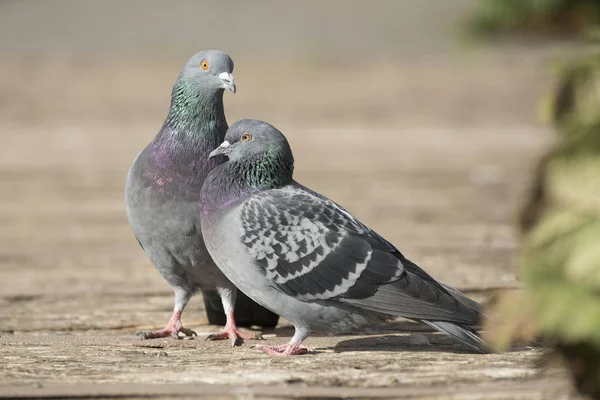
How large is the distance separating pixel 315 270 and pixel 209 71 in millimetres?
1175

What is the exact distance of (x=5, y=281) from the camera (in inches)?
242

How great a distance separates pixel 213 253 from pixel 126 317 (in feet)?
3.52

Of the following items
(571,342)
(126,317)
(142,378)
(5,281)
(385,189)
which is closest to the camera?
(571,342)

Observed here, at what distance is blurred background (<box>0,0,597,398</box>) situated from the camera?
6309mm

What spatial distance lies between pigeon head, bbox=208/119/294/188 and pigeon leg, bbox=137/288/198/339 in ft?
2.37

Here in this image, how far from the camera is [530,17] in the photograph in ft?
65.1

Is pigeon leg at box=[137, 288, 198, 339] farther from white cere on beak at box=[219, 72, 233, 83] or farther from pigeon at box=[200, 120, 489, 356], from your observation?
white cere on beak at box=[219, 72, 233, 83]

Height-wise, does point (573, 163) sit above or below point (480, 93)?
above

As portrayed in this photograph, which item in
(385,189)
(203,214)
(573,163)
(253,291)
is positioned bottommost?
(385,189)

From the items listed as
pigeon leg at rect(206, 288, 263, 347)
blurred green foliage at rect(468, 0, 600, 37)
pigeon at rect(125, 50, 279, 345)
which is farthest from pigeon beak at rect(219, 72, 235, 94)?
blurred green foliage at rect(468, 0, 600, 37)

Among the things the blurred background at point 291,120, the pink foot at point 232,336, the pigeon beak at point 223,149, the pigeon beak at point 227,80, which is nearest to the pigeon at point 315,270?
the pigeon beak at point 223,149

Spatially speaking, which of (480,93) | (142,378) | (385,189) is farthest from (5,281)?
(480,93)

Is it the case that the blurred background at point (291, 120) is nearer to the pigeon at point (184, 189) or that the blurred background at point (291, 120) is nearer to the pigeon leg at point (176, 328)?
the pigeon leg at point (176, 328)

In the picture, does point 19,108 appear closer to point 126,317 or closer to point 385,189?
point 385,189
